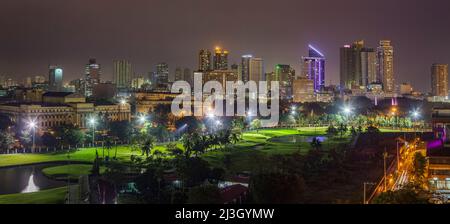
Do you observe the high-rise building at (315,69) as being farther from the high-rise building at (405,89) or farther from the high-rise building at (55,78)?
the high-rise building at (55,78)

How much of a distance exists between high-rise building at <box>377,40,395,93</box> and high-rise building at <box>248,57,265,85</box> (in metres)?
14.5

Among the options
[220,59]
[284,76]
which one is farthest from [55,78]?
[284,76]

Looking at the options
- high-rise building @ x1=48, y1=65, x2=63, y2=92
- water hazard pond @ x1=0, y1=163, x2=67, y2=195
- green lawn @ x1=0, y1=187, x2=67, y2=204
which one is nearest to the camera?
green lawn @ x1=0, y1=187, x2=67, y2=204

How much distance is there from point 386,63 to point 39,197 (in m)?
53.2

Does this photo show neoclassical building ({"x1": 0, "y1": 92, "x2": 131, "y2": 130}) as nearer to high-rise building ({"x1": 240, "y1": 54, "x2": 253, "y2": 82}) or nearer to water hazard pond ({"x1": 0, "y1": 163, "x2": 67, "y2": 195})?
water hazard pond ({"x1": 0, "y1": 163, "x2": 67, "y2": 195})

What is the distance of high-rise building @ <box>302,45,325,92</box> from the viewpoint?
58.8 m

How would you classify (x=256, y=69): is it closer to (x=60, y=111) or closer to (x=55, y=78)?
(x=55, y=78)

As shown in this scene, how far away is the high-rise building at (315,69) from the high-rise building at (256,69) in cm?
651

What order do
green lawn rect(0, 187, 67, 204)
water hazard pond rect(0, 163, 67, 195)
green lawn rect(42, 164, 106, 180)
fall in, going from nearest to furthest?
green lawn rect(0, 187, 67, 204)
water hazard pond rect(0, 163, 67, 195)
green lawn rect(42, 164, 106, 180)

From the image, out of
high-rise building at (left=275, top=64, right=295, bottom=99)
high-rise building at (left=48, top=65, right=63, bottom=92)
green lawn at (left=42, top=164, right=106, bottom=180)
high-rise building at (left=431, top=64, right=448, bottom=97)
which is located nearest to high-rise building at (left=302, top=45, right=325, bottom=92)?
high-rise building at (left=275, top=64, right=295, bottom=99)

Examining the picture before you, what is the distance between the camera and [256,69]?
2186 inches

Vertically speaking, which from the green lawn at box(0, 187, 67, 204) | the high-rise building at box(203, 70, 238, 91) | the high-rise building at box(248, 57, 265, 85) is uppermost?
the high-rise building at box(248, 57, 265, 85)
